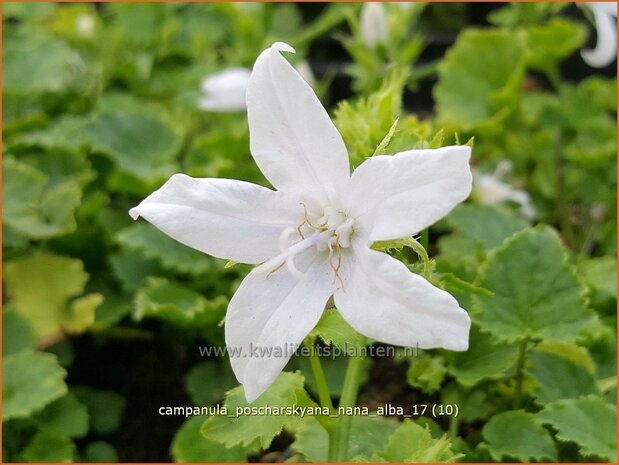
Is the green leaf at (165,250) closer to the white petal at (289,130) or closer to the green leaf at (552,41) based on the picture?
the white petal at (289,130)

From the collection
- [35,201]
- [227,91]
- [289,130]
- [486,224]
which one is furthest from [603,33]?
[35,201]

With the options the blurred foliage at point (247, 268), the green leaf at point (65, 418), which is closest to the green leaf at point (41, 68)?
the blurred foliage at point (247, 268)

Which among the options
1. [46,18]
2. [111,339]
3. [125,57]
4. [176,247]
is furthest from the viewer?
[46,18]

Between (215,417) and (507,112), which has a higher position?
(507,112)

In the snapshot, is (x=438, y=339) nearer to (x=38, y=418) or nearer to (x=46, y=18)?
(x=38, y=418)

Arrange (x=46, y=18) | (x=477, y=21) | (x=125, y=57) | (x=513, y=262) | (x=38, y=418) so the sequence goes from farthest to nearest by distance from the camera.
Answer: (x=477, y=21), (x=46, y=18), (x=125, y=57), (x=38, y=418), (x=513, y=262)

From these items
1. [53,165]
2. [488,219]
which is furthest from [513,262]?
[53,165]

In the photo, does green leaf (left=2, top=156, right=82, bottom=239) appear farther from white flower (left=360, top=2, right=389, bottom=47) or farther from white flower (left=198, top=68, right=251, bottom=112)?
white flower (left=360, top=2, right=389, bottom=47)

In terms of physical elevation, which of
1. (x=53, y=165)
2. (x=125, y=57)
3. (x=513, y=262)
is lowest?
(x=513, y=262)
